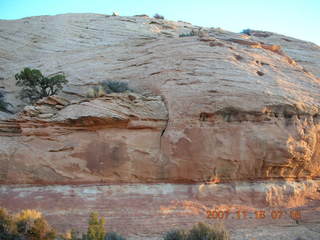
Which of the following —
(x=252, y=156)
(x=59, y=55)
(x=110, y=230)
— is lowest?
(x=110, y=230)

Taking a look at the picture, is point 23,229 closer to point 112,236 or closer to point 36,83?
point 112,236

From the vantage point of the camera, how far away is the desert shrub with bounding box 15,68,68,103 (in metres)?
12.9

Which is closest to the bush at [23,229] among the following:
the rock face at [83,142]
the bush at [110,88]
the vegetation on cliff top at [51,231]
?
the vegetation on cliff top at [51,231]

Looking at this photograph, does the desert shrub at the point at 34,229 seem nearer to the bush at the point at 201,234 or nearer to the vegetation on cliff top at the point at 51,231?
the vegetation on cliff top at the point at 51,231

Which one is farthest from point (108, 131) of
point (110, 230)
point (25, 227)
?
point (25, 227)

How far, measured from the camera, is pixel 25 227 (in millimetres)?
7156

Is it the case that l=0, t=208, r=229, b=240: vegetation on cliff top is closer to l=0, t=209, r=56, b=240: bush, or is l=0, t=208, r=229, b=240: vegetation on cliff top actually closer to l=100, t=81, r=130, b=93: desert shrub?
l=0, t=209, r=56, b=240: bush

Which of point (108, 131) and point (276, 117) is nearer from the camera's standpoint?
point (108, 131)

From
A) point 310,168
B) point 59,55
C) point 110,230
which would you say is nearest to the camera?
point 110,230

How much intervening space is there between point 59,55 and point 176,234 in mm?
12637

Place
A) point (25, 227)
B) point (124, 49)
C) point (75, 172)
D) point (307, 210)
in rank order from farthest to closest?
point (124, 49), point (307, 210), point (75, 172), point (25, 227)

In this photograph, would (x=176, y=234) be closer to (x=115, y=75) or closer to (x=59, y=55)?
(x=115, y=75)
